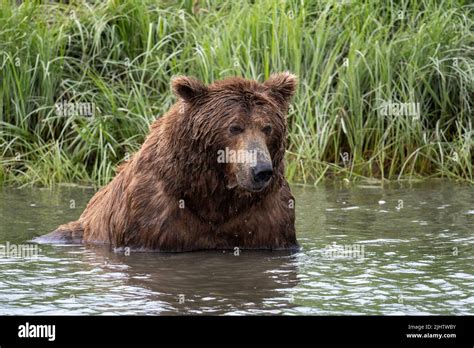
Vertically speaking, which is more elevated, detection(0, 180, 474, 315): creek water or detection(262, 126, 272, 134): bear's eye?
detection(262, 126, 272, 134): bear's eye

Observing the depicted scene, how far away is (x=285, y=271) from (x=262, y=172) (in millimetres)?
706

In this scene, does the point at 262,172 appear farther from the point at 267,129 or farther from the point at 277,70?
the point at 277,70

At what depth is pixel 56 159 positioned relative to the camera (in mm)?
12336

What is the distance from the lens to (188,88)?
27.1 feet

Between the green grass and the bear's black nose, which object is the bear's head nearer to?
the bear's black nose

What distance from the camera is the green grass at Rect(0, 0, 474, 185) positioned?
12.4 metres

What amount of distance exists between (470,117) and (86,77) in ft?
14.6

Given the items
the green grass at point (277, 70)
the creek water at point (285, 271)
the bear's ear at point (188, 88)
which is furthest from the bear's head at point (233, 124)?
the green grass at point (277, 70)

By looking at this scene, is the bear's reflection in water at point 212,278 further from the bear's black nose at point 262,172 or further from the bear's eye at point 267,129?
the bear's eye at point 267,129

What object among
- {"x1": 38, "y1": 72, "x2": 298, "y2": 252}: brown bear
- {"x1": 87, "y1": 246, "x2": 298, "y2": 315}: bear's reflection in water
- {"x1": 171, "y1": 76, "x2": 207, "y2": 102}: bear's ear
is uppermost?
{"x1": 171, "y1": 76, "x2": 207, "y2": 102}: bear's ear

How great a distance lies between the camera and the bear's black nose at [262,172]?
306 inches

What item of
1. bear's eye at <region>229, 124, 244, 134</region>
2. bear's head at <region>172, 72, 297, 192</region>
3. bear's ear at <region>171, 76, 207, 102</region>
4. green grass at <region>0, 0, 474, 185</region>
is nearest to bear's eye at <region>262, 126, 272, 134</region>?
bear's head at <region>172, 72, 297, 192</region>

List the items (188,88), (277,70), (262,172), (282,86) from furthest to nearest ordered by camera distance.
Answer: (277,70) → (282,86) → (188,88) → (262,172)

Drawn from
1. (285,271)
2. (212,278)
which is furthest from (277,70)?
(212,278)
